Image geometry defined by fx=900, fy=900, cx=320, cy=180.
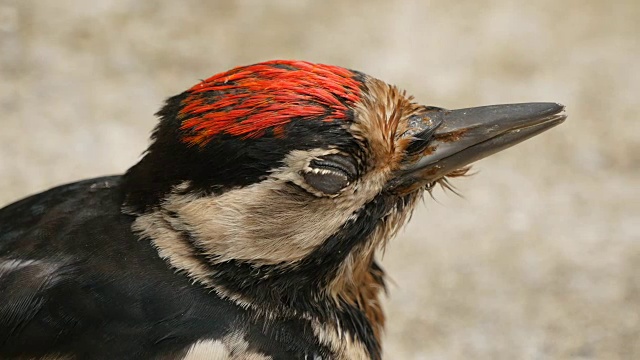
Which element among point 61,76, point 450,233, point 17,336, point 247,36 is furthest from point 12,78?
point 17,336

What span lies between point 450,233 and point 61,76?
2713 millimetres

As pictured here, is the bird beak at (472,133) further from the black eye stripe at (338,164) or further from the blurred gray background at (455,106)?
the blurred gray background at (455,106)

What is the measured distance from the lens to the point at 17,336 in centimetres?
270

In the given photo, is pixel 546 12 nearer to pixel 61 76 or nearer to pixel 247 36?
pixel 247 36

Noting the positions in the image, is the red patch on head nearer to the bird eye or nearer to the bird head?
the bird head

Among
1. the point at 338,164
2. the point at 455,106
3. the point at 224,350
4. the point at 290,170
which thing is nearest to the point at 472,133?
the point at 338,164

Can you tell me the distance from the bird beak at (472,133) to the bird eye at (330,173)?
274mm

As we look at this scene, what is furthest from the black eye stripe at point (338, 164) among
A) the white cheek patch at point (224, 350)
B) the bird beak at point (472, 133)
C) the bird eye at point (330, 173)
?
the white cheek patch at point (224, 350)

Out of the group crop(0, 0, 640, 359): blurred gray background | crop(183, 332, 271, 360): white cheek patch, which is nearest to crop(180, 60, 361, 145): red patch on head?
crop(183, 332, 271, 360): white cheek patch

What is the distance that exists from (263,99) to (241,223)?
372 millimetres

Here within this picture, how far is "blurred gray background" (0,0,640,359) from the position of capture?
4.77m

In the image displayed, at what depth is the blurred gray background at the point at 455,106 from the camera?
477 cm

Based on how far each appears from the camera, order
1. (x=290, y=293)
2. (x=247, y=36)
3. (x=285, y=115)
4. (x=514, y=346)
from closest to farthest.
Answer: (x=285, y=115), (x=290, y=293), (x=514, y=346), (x=247, y=36)

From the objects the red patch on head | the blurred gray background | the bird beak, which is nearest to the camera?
the red patch on head
